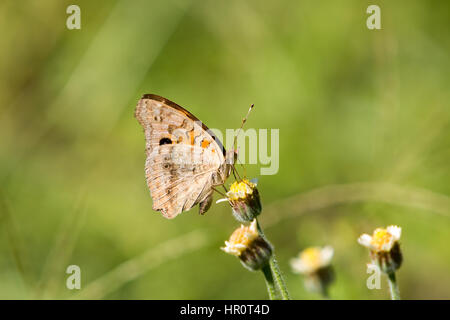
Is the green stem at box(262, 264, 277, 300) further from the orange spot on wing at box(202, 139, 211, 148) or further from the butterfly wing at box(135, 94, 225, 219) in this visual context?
the orange spot on wing at box(202, 139, 211, 148)

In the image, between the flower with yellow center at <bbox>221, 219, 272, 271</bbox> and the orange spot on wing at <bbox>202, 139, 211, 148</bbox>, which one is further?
the orange spot on wing at <bbox>202, 139, 211, 148</bbox>

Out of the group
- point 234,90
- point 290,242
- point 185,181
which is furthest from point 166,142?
point 234,90

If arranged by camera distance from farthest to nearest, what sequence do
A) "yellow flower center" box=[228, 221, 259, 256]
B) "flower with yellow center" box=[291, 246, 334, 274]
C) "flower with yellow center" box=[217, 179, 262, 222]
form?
"flower with yellow center" box=[217, 179, 262, 222] → "flower with yellow center" box=[291, 246, 334, 274] → "yellow flower center" box=[228, 221, 259, 256]

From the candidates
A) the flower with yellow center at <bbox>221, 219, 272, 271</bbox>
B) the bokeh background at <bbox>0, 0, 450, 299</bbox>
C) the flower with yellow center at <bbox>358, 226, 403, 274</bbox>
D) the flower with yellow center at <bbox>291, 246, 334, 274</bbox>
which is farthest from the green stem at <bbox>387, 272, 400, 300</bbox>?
the bokeh background at <bbox>0, 0, 450, 299</bbox>

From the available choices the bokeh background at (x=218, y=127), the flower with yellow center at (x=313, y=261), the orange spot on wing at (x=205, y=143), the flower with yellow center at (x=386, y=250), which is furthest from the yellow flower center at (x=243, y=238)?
the bokeh background at (x=218, y=127)

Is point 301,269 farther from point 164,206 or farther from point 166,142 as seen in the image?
point 166,142

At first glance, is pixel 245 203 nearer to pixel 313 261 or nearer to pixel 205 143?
pixel 313 261

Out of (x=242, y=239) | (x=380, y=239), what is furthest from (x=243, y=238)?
(x=380, y=239)
